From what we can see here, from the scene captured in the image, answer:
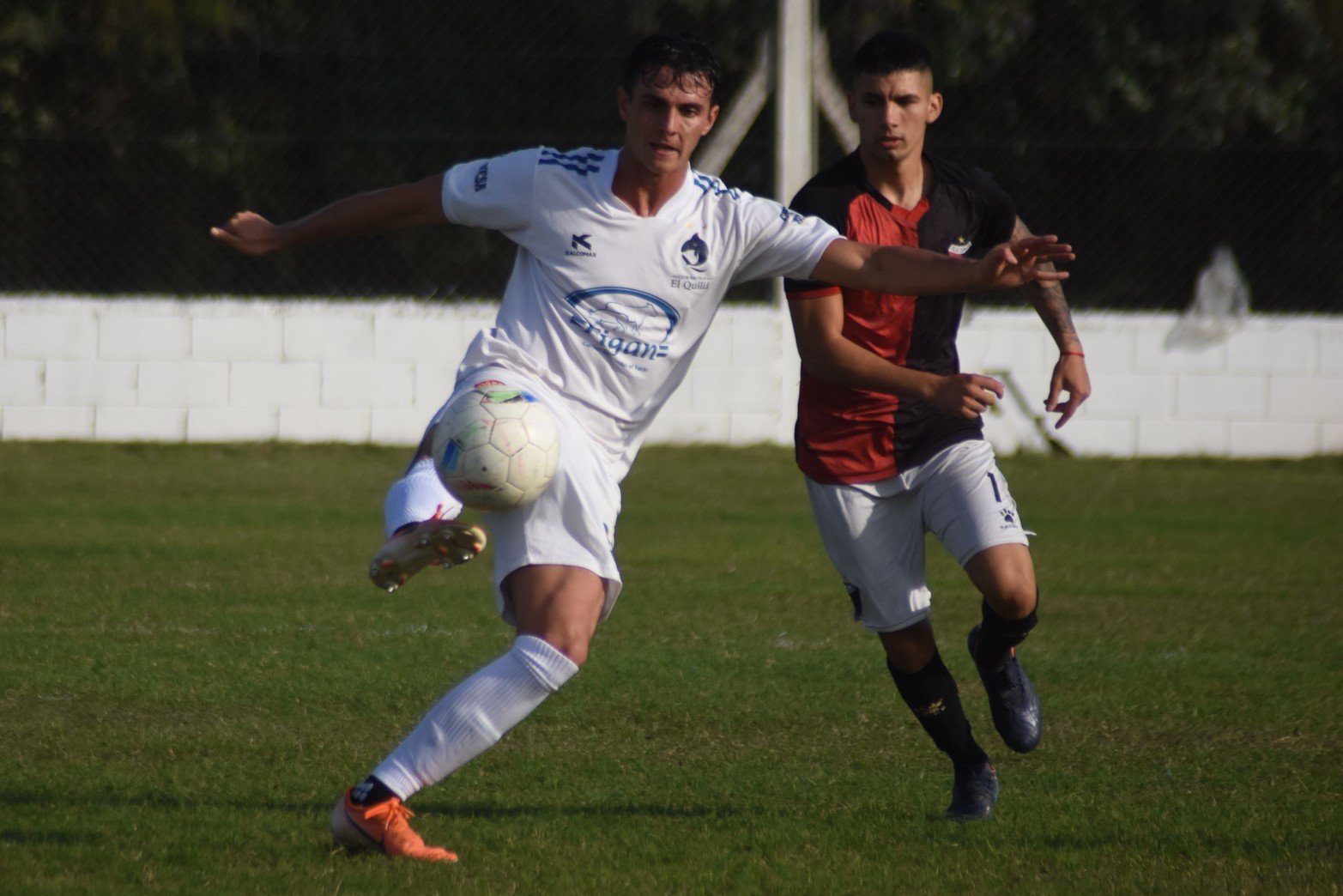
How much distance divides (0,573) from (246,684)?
278cm

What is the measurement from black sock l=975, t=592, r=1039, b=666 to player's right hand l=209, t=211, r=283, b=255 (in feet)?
7.19

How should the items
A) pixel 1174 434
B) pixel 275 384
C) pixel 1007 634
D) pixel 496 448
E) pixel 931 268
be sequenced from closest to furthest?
pixel 496 448 < pixel 931 268 < pixel 1007 634 < pixel 275 384 < pixel 1174 434

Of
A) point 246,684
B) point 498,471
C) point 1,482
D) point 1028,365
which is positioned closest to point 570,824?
point 498,471

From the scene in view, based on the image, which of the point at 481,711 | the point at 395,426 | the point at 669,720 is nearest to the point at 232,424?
the point at 395,426

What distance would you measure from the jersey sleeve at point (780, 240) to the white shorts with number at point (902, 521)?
30.3 inches

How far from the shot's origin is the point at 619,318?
13.9ft

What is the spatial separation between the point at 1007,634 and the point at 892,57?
1.71 m

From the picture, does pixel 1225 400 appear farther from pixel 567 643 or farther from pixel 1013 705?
pixel 567 643

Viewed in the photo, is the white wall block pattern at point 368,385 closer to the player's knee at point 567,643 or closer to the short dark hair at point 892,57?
the short dark hair at point 892,57

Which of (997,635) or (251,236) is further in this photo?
(997,635)

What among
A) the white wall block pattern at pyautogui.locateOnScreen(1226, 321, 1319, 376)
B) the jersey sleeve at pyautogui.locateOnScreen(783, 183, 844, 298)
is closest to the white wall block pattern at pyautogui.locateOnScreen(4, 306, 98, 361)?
the white wall block pattern at pyautogui.locateOnScreen(1226, 321, 1319, 376)

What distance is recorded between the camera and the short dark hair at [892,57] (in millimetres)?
4871

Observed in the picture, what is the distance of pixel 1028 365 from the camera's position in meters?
14.3

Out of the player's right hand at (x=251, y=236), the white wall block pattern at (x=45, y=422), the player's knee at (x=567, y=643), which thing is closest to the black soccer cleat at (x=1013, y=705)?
the player's knee at (x=567, y=643)
